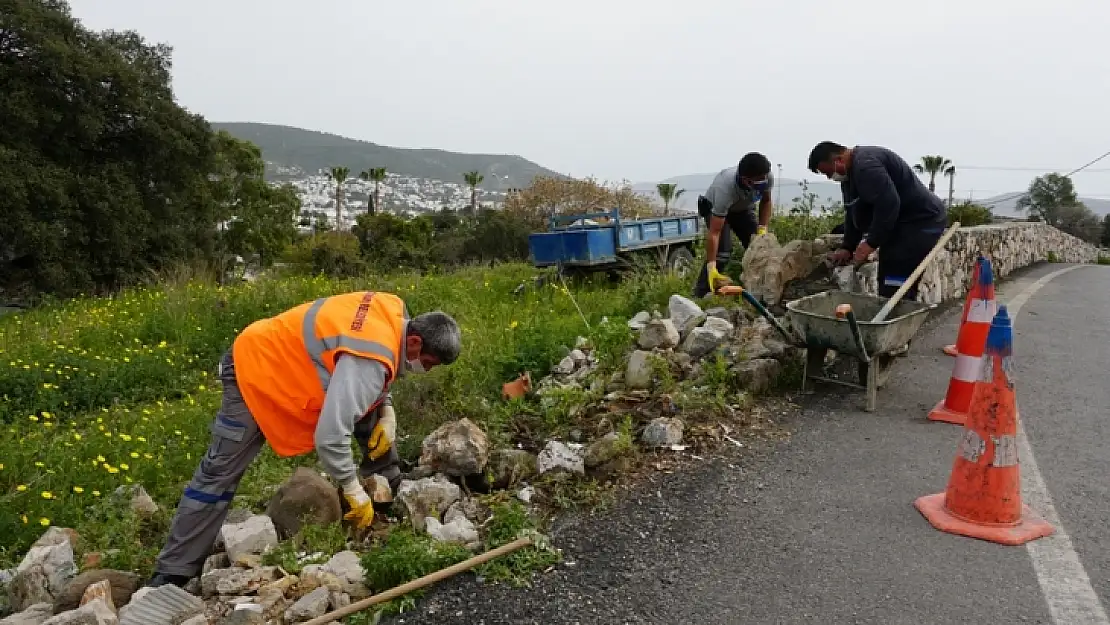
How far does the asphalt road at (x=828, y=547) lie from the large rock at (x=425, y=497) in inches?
22.5

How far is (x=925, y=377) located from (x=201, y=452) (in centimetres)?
541

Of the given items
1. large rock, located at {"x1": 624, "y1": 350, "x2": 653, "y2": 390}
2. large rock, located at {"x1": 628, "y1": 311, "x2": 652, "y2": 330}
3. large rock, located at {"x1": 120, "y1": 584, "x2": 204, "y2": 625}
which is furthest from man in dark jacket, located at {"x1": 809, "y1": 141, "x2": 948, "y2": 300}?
large rock, located at {"x1": 120, "y1": 584, "x2": 204, "y2": 625}

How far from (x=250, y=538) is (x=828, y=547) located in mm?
2542

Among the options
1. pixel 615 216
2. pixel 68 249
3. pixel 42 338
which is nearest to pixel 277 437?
pixel 42 338

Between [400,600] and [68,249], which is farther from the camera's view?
[68,249]

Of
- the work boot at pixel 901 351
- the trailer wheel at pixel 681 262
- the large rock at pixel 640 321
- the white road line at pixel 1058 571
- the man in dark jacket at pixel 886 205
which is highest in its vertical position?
the man in dark jacket at pixel 886 205

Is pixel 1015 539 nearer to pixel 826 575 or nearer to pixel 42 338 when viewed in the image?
pixel 826 575

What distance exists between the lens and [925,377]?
217 inches

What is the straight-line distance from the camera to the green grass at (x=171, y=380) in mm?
4367

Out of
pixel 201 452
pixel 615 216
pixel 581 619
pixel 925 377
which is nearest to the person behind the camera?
pixel 581 619

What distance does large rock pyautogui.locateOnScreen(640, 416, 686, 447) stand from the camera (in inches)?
163

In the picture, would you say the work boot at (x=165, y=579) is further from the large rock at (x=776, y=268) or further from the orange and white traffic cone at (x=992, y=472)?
the large rock at (x=776, y=268)

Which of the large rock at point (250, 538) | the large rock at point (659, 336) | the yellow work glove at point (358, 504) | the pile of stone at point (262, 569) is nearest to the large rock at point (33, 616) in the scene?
the pile of stone at point (262, 569)

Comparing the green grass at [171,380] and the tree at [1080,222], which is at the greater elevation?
the tree at [1080,222]
